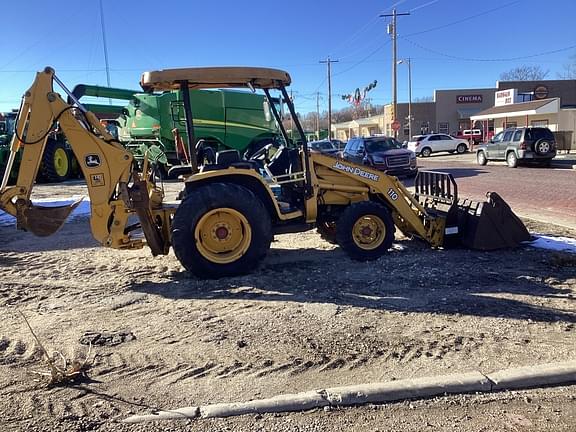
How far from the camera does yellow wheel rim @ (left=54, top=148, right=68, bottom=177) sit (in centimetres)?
1994

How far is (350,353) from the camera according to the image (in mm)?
4141

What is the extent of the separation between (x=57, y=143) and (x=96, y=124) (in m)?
15.3

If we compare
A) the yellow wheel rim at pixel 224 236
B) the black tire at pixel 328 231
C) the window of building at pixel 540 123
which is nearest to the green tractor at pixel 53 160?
the black tire at pixel 328 231

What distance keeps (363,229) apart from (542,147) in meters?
19.0

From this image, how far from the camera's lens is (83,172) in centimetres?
602

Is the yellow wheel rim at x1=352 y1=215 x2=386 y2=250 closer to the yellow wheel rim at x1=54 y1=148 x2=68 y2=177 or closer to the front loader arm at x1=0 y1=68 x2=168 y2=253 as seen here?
the front loader arm at x1=0 y1=68 x2=168 y2=253

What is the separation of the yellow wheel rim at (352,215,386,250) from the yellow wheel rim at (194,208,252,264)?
5.12 ft

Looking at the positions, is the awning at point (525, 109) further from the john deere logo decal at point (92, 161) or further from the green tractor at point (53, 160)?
the john deere logo decal at point (92, 161)

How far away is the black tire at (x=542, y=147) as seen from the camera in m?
A: 22.7

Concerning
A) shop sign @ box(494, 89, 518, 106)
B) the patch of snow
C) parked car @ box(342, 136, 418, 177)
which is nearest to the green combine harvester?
parked car @ box(342, 136, 418, 177)

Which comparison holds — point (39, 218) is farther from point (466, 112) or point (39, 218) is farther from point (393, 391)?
point (466, 112)

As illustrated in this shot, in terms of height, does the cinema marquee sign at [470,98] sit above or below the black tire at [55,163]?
above

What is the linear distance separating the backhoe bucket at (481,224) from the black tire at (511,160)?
57.1 feet

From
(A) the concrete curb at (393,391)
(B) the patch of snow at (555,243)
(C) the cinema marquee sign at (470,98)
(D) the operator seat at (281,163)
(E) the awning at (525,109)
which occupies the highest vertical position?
(C) the cinema marquee sign at (470,98)
